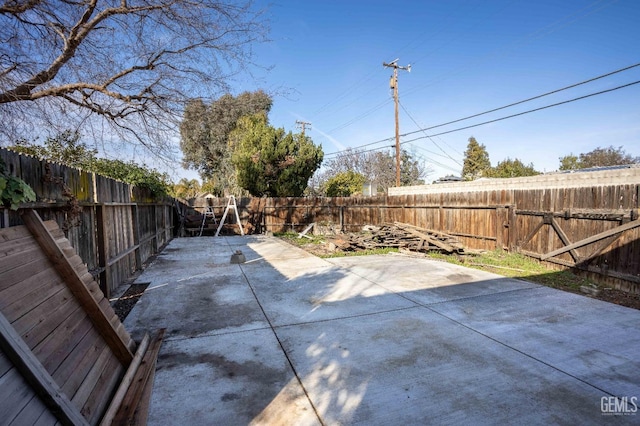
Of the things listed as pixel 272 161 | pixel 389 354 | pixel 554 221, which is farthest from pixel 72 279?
pixel 272 161

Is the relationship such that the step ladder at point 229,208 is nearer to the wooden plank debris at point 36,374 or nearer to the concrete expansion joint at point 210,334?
the concrete expansion joint at point 210,334

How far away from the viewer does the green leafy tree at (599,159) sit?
34531 mm

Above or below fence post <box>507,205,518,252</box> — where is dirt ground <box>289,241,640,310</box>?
below

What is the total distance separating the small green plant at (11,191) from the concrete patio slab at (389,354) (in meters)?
1.76

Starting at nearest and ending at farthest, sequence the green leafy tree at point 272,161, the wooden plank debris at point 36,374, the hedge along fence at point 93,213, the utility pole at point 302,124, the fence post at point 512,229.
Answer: the wooden plank debris at point 36,374, the hedge along fence at point 93,213, the fence post at point 512,229, the green leafy tree at point 272,161, the utility pole at point 302,124

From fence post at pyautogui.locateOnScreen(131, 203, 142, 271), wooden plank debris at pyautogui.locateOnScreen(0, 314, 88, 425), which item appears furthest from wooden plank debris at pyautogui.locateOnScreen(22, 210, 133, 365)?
fence post at pyautogui.locateOnScreen(131, 203, 142, 271)

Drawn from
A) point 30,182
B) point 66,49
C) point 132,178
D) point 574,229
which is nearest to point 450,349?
point 30,182

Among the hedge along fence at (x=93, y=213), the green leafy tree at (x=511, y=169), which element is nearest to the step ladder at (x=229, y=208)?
the hedge along fence at (x=93, y=213)

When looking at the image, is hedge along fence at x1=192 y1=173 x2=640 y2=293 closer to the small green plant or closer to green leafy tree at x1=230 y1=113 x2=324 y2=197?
green leafy tree at x1=230 y1=113 x2=324 y2=197

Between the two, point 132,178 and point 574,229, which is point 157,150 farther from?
point 574,229

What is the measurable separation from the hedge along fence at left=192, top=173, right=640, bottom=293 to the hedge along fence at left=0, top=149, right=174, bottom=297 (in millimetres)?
8061

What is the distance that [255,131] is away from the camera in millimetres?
18984

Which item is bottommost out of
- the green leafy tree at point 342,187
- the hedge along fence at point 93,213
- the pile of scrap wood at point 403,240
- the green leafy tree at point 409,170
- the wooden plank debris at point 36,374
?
the pile of scrap wood at point 403,240

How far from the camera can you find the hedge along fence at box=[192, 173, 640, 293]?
5.46 m
